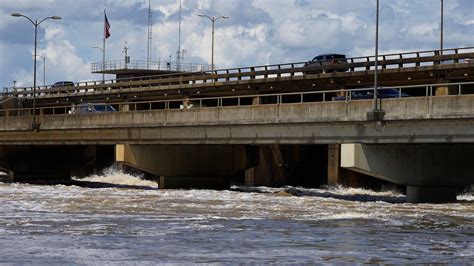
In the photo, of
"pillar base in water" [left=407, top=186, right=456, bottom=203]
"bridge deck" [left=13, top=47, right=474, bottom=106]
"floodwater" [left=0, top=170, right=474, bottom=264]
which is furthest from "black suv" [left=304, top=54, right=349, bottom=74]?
"pillar base in water" [left=407, top=186, right=456, bottom=203]

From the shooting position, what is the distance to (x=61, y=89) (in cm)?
10325

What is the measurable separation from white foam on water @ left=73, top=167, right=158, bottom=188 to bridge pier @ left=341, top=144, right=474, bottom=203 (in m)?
29.1

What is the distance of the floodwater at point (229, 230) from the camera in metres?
22.4

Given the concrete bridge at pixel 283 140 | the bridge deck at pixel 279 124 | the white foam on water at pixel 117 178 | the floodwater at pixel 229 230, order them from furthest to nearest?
the white foam on water at pixel 117 178, the concrete bridge at pixel 283 140, the bridge deck at pixel 279 124, the floodwater at pixel 229 230

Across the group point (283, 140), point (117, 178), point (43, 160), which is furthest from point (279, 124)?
point (117, 178)

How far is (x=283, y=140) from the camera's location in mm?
44344

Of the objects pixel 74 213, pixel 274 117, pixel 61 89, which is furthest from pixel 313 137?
pixel 61 89

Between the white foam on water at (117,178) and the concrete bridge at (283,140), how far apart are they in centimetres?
579

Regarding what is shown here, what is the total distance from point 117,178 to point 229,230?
48454mm

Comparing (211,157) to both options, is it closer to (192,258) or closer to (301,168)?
(301,168)

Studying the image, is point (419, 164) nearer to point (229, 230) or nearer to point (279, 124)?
point (279, 124)

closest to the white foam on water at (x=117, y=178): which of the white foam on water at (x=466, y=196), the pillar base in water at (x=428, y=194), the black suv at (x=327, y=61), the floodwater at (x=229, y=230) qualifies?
the black suv at (x=327, y=61)

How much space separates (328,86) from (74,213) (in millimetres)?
35781

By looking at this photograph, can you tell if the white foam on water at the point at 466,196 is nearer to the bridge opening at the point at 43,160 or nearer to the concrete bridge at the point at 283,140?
the concrete bridge at the point at 283,140
